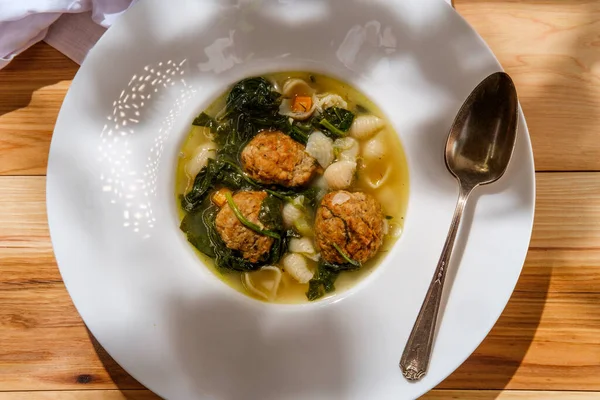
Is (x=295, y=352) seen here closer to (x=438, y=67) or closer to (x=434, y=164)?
(x=434, y=164)

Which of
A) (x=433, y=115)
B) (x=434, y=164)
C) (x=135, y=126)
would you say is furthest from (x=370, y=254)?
(x=135, y=126)

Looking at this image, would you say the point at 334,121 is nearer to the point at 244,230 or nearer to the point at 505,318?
the point at 244,230

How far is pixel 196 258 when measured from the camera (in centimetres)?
254

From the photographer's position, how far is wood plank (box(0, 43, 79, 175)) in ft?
8.65

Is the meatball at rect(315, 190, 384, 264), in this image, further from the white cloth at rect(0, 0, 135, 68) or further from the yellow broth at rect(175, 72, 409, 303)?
the white cloth at rect(0, 0, 135, 68)

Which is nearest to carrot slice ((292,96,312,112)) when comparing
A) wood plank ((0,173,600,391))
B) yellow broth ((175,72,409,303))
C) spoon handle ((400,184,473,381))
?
yellow broth ((175,72,409,303))

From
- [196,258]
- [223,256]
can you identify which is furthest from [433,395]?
[196,258]

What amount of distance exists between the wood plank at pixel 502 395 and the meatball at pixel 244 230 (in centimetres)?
120

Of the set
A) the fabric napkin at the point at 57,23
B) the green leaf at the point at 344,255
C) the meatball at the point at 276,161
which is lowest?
the green leaf at the point at 344,255

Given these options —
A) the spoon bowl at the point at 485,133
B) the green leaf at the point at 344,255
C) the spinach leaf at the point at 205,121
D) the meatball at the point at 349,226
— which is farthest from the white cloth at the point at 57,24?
the spoon bowl at the point at 485,133

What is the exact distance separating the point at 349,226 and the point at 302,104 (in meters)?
0.80

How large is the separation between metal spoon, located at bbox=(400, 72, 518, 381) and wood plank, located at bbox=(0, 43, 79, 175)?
220 cm

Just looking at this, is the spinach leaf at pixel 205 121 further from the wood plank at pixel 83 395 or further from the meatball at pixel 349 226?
the wood plank at pixel 83 395

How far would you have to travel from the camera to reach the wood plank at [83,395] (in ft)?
8.19
